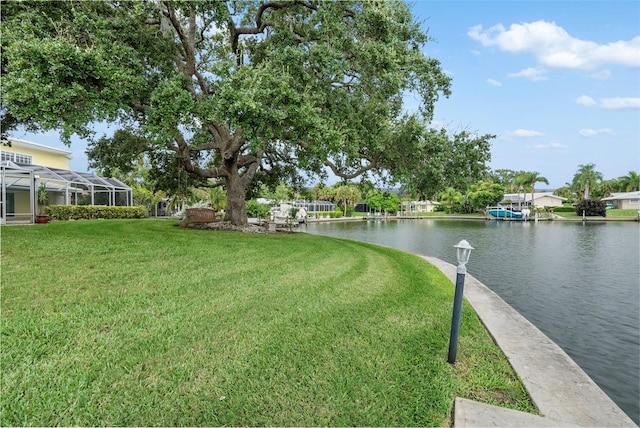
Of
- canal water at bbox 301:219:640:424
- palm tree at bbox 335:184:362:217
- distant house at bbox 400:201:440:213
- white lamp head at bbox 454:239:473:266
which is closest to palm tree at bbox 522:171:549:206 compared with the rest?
distant house at bbox 400:201:440:213

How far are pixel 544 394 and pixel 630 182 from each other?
254 ft

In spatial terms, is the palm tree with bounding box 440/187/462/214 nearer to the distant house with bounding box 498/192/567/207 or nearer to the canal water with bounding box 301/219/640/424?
the distant house with bounding box 498/192/567/207

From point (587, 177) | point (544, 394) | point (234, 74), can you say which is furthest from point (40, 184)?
point (587, 177)

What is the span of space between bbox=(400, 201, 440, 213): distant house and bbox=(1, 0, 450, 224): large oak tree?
6204 centimetres

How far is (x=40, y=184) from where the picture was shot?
20.1m

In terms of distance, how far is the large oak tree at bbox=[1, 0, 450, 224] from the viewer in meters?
7.81

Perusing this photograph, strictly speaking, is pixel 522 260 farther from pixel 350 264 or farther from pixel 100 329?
pixel 100 329

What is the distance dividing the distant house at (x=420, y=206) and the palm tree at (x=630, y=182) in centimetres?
3242

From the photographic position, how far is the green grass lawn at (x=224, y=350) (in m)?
2.66

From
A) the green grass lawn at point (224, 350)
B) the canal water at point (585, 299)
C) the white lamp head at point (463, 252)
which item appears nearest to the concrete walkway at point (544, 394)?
the green grass lawn at point (224, 350)

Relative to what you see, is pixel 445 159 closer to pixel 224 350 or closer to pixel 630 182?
pixel 224 350

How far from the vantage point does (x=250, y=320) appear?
14.4ft

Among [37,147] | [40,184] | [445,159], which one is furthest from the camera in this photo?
[37,147]

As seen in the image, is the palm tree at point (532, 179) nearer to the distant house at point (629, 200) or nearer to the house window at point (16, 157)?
the distant house at point (629, 200)
